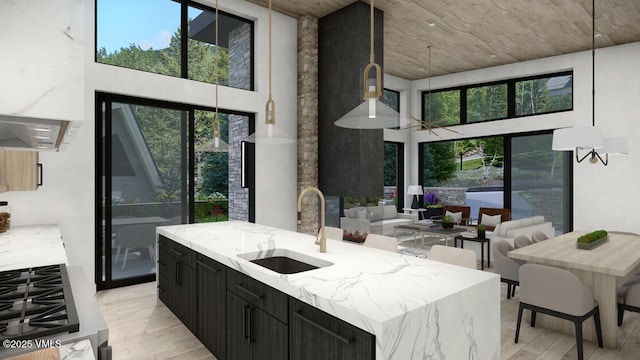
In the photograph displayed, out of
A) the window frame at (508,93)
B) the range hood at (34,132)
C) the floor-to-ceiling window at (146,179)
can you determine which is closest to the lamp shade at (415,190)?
the window frame at (508,93)

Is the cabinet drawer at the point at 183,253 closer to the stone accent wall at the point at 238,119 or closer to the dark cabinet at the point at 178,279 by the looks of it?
the dark cabinet at the point at 178,279

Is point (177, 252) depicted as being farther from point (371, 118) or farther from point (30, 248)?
point (371, 118)

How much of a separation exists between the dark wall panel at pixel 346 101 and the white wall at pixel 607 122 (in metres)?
4.16

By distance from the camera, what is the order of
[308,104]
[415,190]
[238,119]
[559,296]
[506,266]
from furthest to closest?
[415,190], [308,104], [238,119], [506,266], [559,296]

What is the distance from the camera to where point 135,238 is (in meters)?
4.62

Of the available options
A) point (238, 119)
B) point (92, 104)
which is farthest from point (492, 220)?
point (92, 104)

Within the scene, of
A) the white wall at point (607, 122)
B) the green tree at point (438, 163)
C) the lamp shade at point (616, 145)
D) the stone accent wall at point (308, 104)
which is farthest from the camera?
the green tree at point (438, 163)

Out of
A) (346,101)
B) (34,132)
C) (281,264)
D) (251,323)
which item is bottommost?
(251,323)

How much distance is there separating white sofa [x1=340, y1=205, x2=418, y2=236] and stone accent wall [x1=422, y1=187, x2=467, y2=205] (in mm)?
1171

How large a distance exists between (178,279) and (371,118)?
2.22 m

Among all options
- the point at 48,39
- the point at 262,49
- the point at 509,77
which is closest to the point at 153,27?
the point at 262,49

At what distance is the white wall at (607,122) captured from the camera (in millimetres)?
6301

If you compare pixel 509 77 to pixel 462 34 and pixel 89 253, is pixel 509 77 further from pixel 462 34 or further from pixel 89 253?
pixel 89 253

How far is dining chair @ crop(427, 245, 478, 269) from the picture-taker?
8.04ft
